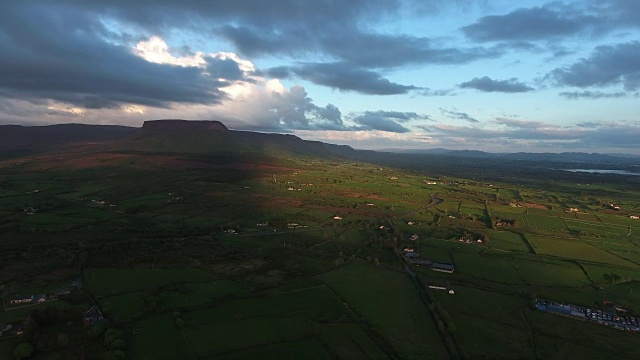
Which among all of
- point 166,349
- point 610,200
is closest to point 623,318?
point 166,349

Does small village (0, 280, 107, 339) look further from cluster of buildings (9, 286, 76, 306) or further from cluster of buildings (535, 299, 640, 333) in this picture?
cluster of buildings (535, 299, 640, 333)

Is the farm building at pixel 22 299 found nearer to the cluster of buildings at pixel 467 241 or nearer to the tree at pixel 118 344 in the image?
the tree at pixel 118 344

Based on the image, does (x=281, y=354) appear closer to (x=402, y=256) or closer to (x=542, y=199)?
(x=402, y=256)

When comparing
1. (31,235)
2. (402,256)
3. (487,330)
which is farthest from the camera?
(31,235)

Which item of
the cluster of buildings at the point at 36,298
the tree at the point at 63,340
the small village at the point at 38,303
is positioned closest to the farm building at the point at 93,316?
the small village at the point at 38,303

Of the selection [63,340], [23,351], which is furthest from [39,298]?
[23,351]

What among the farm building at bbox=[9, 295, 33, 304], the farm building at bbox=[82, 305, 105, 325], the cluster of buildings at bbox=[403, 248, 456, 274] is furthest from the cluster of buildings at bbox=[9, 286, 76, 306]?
the cluster of buildings at bbox=[403, 248, 456, 274]
